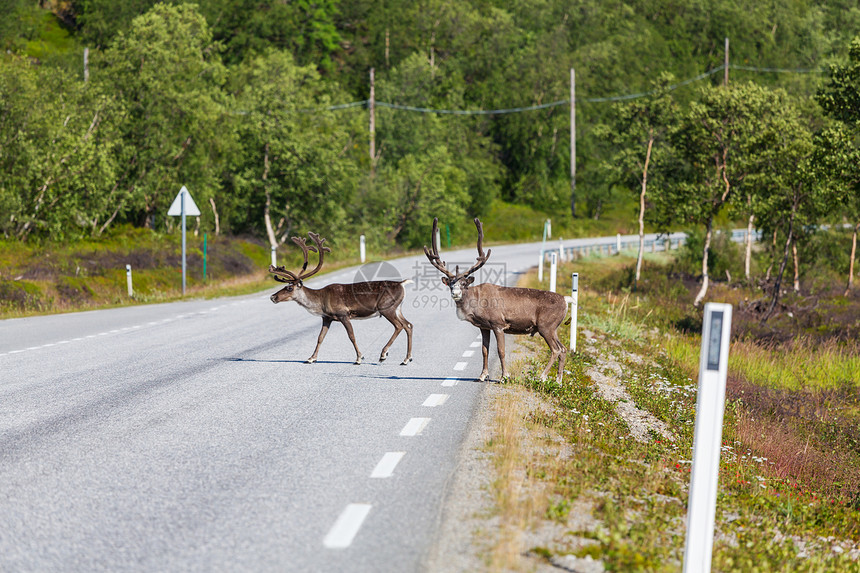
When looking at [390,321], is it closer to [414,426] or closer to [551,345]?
[551,345]

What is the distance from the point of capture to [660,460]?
8023mm

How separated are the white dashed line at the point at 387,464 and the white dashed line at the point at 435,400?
2.39m

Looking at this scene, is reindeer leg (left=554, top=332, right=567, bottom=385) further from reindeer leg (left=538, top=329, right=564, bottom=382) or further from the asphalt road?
the asphalt road

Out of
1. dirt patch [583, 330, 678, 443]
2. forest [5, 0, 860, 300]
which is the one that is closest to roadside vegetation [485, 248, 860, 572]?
dirt patch [583, 330, 678, 443]

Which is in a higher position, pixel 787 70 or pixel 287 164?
pixel 787 70

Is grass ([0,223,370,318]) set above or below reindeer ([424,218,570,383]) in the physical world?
below

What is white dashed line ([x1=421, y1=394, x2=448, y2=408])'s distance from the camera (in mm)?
9867

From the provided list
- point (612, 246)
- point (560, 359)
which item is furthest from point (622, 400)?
point (612, 246)

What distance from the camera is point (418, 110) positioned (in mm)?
69500

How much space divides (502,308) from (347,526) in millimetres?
5977

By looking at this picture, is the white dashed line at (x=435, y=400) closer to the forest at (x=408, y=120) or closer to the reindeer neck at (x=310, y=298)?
the reindeer neck at (x=310, y=298)

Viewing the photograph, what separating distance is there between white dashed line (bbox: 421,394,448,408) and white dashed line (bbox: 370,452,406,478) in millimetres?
2392

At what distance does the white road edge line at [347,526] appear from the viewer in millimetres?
5203

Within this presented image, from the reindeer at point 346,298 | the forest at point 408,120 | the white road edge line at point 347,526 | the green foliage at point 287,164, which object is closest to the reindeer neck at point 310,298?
the reindeer at point 346,298
